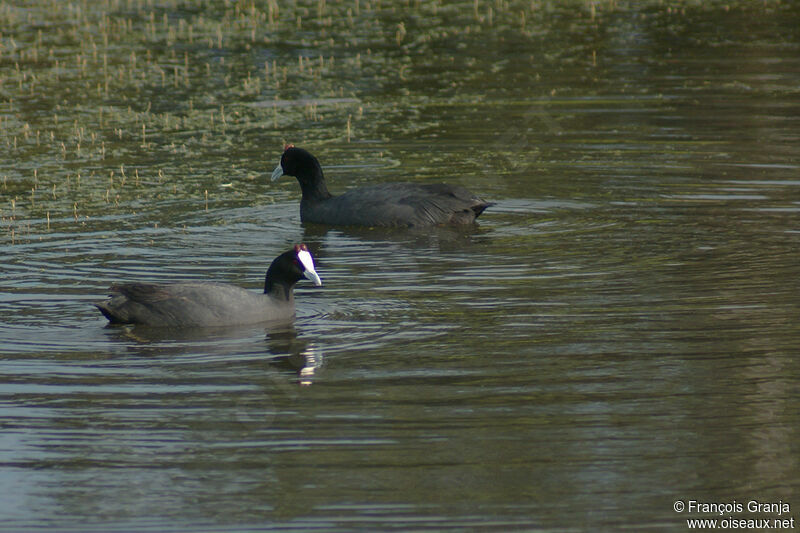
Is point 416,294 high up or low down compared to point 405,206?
down

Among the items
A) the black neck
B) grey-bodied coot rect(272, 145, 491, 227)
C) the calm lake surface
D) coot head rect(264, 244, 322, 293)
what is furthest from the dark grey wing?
coot head rect(264, 244, 322, 293)

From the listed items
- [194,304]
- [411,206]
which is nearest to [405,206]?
[411,206]

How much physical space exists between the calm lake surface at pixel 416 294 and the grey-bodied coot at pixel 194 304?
0.41 ft

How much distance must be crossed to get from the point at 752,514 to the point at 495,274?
5.17m

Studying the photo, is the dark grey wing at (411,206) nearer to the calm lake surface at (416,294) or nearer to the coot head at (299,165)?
the calm lake surface at (416,294)

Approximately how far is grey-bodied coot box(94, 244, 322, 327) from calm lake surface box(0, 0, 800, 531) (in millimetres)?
126

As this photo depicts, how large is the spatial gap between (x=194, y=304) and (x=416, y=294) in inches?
73.1

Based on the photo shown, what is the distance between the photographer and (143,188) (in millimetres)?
15094

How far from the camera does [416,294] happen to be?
10375 mm

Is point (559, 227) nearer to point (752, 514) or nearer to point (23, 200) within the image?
point (23, 200)

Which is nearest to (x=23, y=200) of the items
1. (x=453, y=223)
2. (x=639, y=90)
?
(x=453, y=223)

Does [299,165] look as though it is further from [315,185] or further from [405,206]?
[405,206]

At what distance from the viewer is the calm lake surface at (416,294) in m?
6.42

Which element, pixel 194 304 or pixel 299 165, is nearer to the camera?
pixel 194 304
